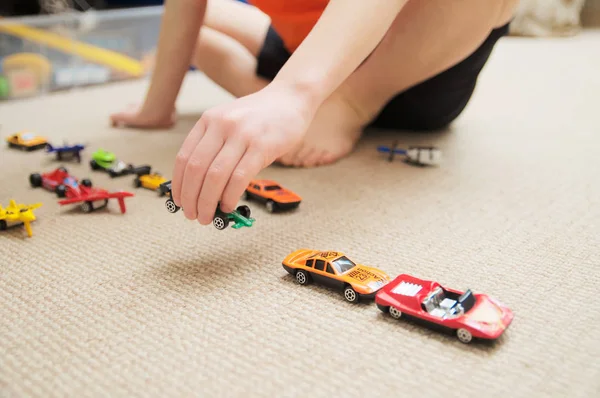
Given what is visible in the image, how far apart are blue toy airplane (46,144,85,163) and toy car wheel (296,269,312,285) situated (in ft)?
1.91

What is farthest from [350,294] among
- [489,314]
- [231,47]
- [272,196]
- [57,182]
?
[231,47]

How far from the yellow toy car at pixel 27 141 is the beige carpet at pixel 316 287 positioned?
22 millimetres

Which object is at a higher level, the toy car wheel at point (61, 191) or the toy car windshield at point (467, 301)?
the toy car windshield at point (467, 301)

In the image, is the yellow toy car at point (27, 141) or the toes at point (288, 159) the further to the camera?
the yellow toy car at point (27, 141)

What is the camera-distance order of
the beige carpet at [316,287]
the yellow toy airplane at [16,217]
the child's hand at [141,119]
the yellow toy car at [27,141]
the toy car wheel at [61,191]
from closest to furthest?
the beige carpet at [316,287]
the yellow toy airplane at [16,217]
the toy car wheel at [61,191]
the yellow toy car at [27,141]
the child's hand at [141,119]

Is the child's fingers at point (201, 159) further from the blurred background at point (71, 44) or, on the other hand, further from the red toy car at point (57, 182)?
the blurred background at point (71, 44)

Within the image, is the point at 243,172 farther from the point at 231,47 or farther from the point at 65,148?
the point at 231,47

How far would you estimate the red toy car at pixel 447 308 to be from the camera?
46cm

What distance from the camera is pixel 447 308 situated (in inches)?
19.6

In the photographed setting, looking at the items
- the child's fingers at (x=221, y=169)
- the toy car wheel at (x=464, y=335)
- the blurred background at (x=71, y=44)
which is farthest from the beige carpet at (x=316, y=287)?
the blurred background at (x=71, y=44)

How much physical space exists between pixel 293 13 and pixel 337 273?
0.56m

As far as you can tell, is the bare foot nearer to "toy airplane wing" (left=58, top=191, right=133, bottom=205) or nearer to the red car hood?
"toy airplane wing" (left=58, top=191, right=133, bottom=205)

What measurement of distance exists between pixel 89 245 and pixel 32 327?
0.17m

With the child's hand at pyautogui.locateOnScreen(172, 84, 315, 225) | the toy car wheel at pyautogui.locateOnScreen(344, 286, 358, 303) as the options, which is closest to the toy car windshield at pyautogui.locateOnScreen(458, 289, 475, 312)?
the toy car wheel at pyautogui.locateOnScreen(344, 286, 358, 303)
